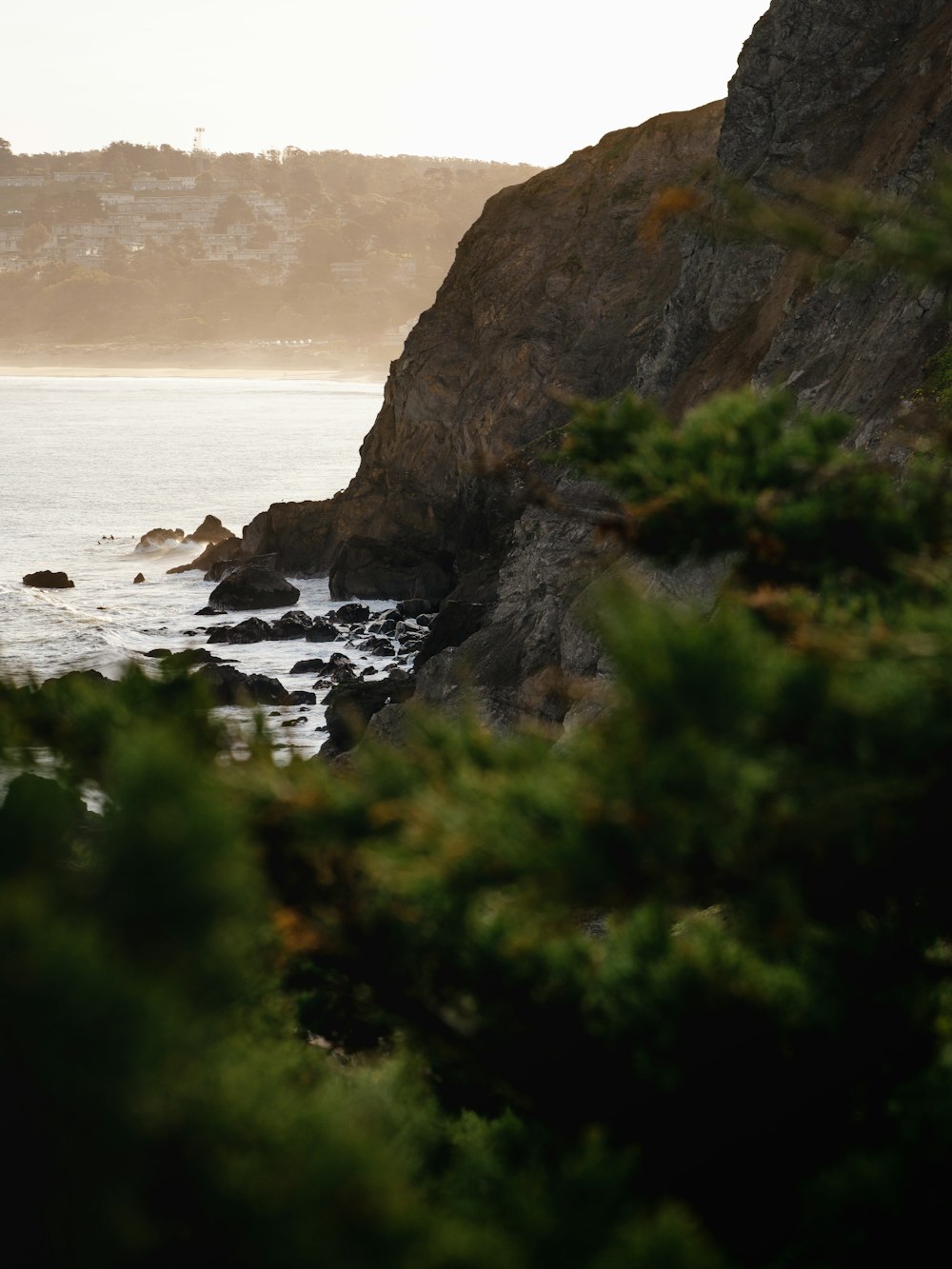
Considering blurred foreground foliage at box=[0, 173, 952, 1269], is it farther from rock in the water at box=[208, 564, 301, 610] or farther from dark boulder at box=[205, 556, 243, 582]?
dark boulder at box=[205, 556, 243, 582]

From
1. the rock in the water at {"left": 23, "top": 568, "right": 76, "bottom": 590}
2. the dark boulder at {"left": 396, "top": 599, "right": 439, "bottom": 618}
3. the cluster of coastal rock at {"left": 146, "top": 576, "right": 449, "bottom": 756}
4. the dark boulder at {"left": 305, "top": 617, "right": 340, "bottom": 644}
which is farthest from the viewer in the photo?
the rock in the water at {"left": 23, "top": 568, "right": 76, "bottom": 590}

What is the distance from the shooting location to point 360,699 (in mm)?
25906

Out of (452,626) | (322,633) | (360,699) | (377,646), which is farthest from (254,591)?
(360,699)

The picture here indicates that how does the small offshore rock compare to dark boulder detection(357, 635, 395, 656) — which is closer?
dark boulder detection(357, 635, 395, 656)

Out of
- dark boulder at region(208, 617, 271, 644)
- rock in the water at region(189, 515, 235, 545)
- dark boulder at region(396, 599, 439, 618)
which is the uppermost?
dark boulder at region(396, 599, 439, 618)

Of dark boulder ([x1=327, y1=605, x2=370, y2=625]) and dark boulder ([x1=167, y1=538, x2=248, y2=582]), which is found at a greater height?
dark boulder ([x1=327, y1=605, x2=370, y2=625])

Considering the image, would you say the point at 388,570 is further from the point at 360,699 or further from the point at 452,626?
the point at 360,699

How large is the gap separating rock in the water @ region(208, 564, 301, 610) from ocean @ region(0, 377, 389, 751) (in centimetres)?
62

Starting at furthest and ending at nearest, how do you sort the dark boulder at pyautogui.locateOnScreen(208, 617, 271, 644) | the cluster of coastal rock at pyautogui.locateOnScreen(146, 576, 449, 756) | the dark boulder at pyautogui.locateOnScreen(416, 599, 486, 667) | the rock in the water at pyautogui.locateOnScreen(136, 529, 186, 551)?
the rock in the water at pyautogui.locateOnScreen(136, 529, 186, 551), the dark boulder at pyautogui.locateOnScreen(208, 617, 271, 644), the dark boulder at pyautogui.locateOnScreen(416, 599, 486, 667), the cluster of coastal rock at pyautogui.locateOnScreen(146, 576, 449, 756)

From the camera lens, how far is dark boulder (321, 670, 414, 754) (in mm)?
23859

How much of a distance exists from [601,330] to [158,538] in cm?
2689

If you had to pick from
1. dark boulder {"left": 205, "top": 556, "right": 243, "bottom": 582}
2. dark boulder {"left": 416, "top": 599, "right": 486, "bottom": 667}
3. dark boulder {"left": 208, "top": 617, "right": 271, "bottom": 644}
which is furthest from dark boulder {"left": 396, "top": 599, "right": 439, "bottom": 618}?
dark boulder {"left": 205, "top": 556, "right": 243, "bottom": 582}

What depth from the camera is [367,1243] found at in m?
2.97

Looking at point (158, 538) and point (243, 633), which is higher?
point (243, 633)
